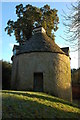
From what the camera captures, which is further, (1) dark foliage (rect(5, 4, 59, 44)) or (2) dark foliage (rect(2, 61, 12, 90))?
(1) dark foliage (rect(5, 4, 59, 44))

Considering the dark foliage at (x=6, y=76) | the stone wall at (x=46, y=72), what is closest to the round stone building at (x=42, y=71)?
the stone wall at (x=46, y=72)

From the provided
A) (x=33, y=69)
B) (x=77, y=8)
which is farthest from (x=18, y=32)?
(x=77, y=8)

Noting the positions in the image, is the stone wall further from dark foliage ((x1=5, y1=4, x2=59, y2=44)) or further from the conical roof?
dark foliage ((x1=5, y1=4, x2=59, y2=44))

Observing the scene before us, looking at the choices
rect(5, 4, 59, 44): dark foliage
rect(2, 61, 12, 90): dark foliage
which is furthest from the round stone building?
rect(5, 4, 59, 44): dark foliage

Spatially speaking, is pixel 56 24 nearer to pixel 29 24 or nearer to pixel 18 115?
pixel 29 24

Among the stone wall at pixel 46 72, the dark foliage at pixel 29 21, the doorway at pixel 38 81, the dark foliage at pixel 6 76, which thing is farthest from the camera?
the dark foliage at pixel 29 21

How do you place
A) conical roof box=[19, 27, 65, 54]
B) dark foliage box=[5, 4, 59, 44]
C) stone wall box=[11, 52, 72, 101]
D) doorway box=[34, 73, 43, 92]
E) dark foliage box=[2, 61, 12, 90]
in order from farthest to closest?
1. dark foliage box=[5, 4, 59, 44]
2. dark foliage box=[2, 61, 12, 90]
3. conical roof box=[19, 27, 65, 54]
4. doorway box=[34, 73, 43, 92]
5. stone wall box=[11, 52, 72, 101]

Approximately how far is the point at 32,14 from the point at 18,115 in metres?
20.8

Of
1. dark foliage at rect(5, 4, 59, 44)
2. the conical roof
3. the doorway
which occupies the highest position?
dark foliage at rect(5, 4, 59, 44)

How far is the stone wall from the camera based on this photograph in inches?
578

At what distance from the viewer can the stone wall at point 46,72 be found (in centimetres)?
1468

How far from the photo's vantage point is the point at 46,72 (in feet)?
48.6

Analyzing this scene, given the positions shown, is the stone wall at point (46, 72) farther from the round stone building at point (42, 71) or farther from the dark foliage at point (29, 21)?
the dark foliage at point (29, 21)

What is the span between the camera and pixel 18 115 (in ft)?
19.2
